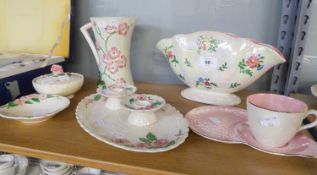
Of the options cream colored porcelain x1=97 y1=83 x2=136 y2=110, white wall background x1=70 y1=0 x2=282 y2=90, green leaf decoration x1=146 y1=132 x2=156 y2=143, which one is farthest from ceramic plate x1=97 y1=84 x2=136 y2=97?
white wall background x1=70 y1=0 x2=282 y2=90

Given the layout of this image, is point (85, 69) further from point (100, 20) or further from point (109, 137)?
point (109, 137)

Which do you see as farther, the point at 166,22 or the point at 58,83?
the point at 166,22

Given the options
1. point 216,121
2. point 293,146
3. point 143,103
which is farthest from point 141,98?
point 293,146

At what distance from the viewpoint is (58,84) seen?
0.55m

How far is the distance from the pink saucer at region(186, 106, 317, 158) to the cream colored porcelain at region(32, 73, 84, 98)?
0.26 meters

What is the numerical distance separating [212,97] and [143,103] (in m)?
0.18

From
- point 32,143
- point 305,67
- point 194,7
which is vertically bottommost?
point 32,143

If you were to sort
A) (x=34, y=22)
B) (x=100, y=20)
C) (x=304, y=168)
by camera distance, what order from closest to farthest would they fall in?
(x=304, y=168)
(x=100, y=20)
(x=34, y=22)

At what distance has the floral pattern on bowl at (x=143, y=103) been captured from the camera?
460 millimetres

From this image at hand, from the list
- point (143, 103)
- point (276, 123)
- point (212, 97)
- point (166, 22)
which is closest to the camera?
point (276, 123)

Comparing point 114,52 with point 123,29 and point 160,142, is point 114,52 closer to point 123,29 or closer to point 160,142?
point 123,29

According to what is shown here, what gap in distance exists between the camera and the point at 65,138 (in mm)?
420

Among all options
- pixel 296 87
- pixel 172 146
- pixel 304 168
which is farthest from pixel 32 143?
pixel 296 87

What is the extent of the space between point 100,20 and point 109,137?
288mm
